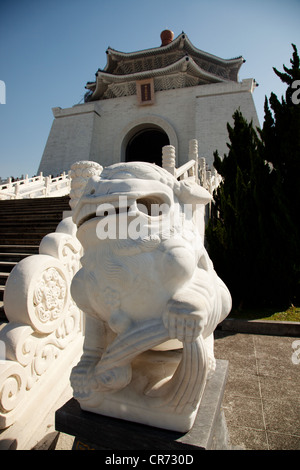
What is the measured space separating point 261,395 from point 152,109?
58.2ft

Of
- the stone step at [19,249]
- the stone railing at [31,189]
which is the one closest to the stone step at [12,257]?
the stone step at [19,249]

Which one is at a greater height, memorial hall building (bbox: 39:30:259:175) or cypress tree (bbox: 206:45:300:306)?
memorial hall building (bbox: 39:30:259:175)

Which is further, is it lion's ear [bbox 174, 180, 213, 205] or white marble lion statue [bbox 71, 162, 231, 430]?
lion's ear [bbox 174, 180, 213, 205]

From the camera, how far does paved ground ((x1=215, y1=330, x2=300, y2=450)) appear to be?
6.33 ft

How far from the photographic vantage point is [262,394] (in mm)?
2469

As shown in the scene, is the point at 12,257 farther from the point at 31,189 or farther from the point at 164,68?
the point at 164,68

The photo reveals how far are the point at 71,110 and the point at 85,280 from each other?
66.4 ft

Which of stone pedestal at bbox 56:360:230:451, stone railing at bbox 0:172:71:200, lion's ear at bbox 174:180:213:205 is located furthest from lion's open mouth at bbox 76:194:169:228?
stone railing at bbox 0:172:71:200

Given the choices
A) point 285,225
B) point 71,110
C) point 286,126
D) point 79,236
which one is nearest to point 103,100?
point 71,110

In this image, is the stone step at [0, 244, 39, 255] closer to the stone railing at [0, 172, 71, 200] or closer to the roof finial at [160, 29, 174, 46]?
the stone railing at [0, 172, 71, 200]

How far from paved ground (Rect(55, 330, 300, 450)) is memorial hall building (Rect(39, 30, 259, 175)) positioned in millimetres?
13195

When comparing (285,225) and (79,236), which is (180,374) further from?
(285,225)

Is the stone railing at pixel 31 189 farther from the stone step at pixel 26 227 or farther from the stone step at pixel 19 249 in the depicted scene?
the stone step at pixel 19 249

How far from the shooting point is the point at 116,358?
128 centimetres
